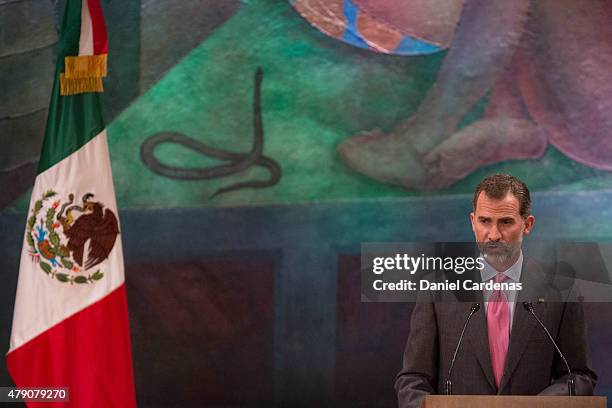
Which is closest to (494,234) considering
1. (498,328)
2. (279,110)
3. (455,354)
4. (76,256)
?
(498,328)

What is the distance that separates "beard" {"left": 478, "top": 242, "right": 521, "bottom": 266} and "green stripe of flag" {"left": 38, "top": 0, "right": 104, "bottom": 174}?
285 cm

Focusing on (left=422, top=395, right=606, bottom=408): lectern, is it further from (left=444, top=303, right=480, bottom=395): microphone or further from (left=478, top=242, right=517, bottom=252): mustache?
(left=478, top=242, right=517, bottom=252): mustache

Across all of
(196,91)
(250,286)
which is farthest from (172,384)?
(196,91)

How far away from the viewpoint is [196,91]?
6105mm

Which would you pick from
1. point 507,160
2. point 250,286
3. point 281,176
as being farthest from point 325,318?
point 507,160

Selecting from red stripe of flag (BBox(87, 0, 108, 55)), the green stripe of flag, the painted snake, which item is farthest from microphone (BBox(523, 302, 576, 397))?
red stripe of flag (BBox(87, 0, 108, 55))

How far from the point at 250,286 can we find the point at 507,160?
1718 millimetres

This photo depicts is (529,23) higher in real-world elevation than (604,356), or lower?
higher

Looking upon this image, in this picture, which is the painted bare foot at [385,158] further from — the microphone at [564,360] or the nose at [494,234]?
the microphone at [564,360]

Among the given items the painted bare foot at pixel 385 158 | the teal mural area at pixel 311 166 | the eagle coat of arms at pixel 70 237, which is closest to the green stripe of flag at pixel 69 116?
the eagle coat of arms at pixel 70 237

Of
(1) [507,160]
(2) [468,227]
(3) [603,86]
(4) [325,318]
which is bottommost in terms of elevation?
(4) [325,318]

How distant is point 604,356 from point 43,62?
3.91 metres

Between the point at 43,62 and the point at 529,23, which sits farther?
the point at 43,62

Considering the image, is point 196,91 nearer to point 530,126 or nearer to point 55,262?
point 55,262
